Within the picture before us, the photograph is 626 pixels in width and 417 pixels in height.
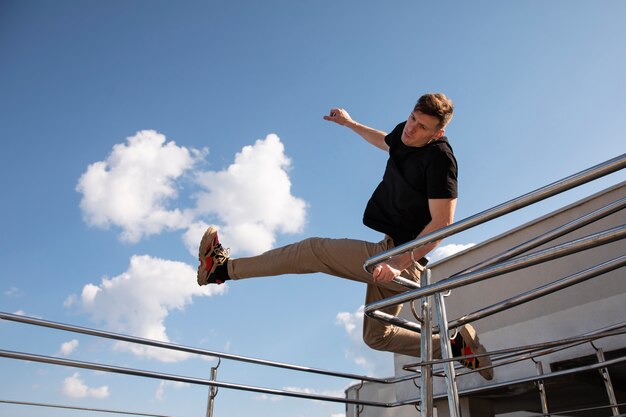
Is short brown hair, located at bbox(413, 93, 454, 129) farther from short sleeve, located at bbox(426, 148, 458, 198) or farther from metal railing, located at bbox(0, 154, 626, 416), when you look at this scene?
metal railing, located at bbox(0, 154, 626, 416)

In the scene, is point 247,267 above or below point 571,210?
below

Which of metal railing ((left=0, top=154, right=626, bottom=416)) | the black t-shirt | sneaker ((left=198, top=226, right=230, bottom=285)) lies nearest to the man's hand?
metal railing ((left=0, top=154, right=626, bottom=416))

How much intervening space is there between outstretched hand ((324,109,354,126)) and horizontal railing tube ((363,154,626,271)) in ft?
6.03

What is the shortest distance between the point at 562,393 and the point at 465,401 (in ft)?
6.54

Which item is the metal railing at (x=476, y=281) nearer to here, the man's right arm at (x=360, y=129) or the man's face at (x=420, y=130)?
the man's face at (x=420, y=130)

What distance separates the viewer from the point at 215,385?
2631mm

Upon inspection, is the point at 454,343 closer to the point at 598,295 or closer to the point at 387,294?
the point at 387,294

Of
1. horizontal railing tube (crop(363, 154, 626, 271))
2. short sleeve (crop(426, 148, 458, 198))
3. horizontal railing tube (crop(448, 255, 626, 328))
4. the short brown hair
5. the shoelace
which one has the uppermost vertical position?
the short brown hair

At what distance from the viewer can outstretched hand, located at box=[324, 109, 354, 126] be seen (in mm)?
3496

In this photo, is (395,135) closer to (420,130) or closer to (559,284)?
(420,130)

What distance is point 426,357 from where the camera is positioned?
1.79m

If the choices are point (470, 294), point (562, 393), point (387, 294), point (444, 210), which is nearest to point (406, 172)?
point (444, 210)

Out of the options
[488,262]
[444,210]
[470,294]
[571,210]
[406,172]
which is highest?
[571,210]

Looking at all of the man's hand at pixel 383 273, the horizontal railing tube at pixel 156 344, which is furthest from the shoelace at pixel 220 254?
the man's hand at pixel 383 273
